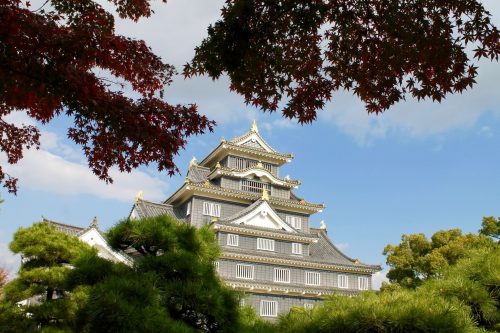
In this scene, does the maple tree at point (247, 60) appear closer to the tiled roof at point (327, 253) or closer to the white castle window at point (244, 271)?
the white castle window at point (244, 271)

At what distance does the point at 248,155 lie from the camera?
30328 mm

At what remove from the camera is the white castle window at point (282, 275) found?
26.0 meters

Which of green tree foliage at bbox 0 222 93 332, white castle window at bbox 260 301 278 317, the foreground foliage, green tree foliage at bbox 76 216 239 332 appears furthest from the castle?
green tree foliage at bbox 76 216 239 332

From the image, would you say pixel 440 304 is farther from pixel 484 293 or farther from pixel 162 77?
pixel 162 77

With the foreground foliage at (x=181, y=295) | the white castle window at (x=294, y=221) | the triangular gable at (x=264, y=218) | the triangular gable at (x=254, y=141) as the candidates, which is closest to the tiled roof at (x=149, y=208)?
the triangular gable at (x=264, y=218)

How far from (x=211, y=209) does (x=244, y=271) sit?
4.66 metres

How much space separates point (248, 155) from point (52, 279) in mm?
21960

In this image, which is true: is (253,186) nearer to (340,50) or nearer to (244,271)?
(244,271)

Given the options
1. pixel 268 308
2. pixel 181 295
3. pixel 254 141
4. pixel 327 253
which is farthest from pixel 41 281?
pixel 254 141

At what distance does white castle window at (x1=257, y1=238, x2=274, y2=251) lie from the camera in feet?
86.7

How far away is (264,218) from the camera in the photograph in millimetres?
27281

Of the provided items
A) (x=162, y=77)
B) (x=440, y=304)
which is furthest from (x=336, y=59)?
(x=440, y=304)

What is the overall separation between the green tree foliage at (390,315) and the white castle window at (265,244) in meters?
22.2

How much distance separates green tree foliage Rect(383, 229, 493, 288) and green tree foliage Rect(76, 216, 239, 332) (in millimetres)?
21402
